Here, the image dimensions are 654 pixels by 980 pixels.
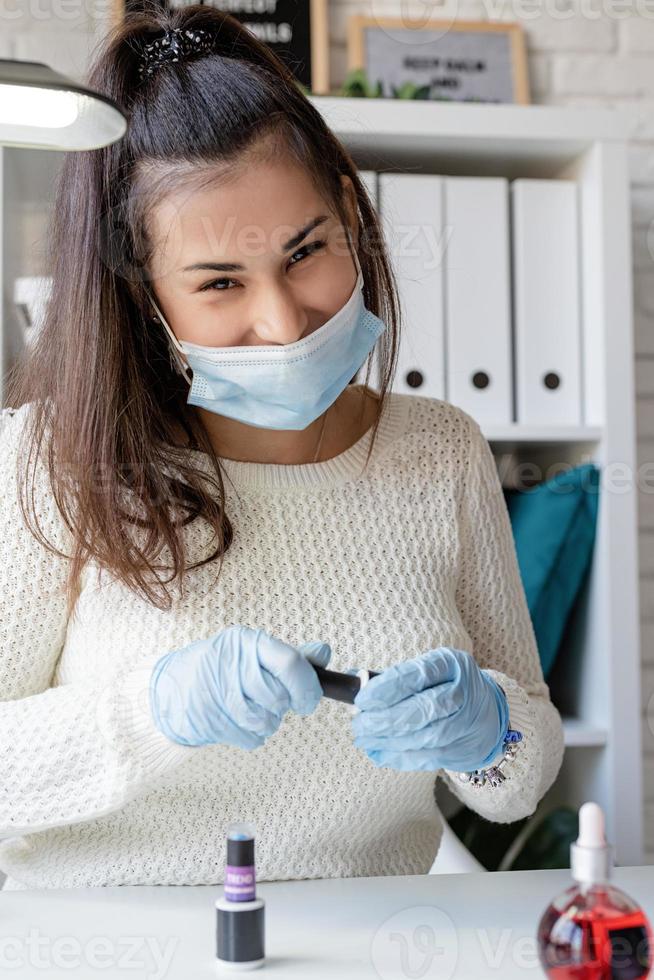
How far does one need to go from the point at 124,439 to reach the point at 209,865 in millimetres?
352

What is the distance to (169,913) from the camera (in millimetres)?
719

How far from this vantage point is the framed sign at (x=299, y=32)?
1658 mm

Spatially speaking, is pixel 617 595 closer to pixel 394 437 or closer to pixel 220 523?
pixel 394 437

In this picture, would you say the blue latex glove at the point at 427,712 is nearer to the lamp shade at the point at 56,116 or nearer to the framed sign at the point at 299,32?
the lamp shade at the point at 56,116

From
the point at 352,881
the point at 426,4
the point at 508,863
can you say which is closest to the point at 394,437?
the point at 352,881

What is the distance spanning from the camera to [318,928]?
2.24ft

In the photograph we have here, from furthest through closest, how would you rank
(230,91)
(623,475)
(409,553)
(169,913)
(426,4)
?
(426,4), (623,475), (409,553), (230,91), (169,913)

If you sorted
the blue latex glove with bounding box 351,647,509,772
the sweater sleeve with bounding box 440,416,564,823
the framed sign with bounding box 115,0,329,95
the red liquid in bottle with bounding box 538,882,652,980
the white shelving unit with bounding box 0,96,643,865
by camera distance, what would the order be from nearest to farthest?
the red liquid in bottle with bounding box 538,882,652,980, the blue latex glove with bounding box 351,647,509,772, the sweater sleeve with bounding box 440,416,564,823, the white shelving unit with bounding box 0,96,643,865, the framed sign with bounding box 115,0,329,95

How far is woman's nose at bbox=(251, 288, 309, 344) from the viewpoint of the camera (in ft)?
2.79

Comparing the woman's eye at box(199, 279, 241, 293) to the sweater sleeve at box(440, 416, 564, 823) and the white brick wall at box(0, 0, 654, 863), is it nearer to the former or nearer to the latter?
the sweater sleeve at box(440, 416, 564, 823)

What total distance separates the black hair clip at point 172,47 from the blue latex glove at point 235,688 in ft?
1.54

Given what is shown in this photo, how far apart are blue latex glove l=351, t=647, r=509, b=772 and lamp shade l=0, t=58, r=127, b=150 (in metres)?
0.38

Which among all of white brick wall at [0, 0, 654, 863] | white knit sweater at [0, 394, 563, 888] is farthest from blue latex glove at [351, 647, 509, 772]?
white brick wall at [0, 0, 654, 863]

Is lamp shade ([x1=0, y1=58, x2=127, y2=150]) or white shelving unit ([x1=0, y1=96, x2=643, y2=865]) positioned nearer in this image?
lamp shade ([x1=0, y1=58, x2=127, y2=150])
